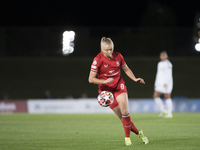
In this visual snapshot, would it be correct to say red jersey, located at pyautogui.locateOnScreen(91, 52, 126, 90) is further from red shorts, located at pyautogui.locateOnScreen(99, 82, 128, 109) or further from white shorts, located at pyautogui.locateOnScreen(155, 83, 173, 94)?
white shorts, located at pyautogui.locateOnScreen(155, 83, 173, 94)

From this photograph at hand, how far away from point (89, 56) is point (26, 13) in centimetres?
1324

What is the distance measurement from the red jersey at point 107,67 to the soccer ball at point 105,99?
351mm

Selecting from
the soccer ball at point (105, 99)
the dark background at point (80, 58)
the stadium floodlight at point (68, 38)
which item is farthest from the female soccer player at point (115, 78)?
the stadium floodlight at point (68, 38)

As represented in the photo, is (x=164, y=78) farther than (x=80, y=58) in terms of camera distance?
No

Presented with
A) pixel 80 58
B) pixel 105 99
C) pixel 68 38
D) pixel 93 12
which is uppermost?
pixel 93 12

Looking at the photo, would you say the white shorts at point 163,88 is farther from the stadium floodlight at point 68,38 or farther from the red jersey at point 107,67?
the stadium floodlight at point 68,38

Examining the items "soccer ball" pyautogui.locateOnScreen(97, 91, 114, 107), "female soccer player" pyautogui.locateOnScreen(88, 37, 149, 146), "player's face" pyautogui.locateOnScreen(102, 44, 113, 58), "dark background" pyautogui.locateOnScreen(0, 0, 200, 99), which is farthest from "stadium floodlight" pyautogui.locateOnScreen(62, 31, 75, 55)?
"soccer ball" pyautogui.locateOnScreen(97, 91, 114, 107)

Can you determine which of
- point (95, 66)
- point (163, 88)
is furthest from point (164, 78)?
point (95, 66)

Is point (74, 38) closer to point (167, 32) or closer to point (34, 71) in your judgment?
point (34, 71)

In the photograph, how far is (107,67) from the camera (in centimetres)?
776

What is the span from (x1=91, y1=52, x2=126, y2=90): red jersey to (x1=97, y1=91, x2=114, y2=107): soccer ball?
0.35m

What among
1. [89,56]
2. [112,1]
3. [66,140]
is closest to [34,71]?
[89,56]

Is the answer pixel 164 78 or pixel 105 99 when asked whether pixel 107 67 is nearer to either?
pixel 105 99

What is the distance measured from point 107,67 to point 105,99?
2.23ft
